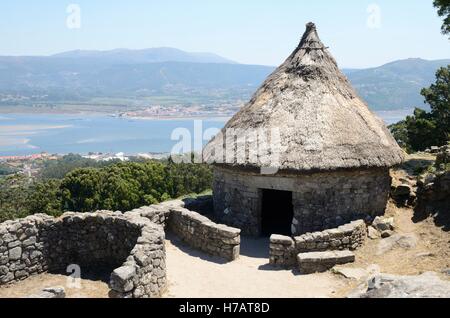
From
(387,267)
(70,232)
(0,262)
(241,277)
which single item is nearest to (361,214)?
(387,267)

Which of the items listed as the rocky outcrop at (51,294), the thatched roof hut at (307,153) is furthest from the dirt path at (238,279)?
the rocky outcrop at (51,294)

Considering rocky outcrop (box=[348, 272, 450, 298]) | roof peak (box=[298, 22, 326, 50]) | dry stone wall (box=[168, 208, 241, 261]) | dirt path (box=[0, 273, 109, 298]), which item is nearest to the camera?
rocky outcrop (box=[348, 272, 450, 298])

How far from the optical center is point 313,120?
12.9 meters

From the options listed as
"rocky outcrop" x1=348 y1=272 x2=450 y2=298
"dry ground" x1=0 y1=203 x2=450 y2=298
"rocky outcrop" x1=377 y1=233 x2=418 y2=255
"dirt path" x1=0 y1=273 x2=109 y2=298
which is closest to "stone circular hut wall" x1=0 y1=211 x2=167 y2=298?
"dirt path" x1=0 y1=273 x2=109 y2=298

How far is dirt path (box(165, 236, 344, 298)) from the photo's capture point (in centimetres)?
917

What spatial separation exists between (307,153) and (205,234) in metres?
3.57

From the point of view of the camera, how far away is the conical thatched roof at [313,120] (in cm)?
1228

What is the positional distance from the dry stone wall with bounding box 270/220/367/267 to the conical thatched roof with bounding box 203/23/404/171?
187cm

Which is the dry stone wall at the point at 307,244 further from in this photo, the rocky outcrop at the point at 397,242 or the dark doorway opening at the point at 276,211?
the dark doorway opening at the point at 276,211

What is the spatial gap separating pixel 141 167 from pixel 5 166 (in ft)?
364

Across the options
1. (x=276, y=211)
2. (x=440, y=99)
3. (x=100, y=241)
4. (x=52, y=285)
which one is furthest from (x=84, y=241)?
(x=440, y=99)

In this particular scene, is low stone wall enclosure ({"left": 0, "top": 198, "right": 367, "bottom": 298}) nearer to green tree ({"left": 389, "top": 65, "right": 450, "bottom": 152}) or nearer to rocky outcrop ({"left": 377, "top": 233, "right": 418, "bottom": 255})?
rocky outcrop ({"left": 377, "top": 233, "right": 418, "bottom": 255})

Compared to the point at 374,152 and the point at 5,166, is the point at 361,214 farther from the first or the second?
the point at 5,166

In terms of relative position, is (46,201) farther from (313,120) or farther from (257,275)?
(257,275)
